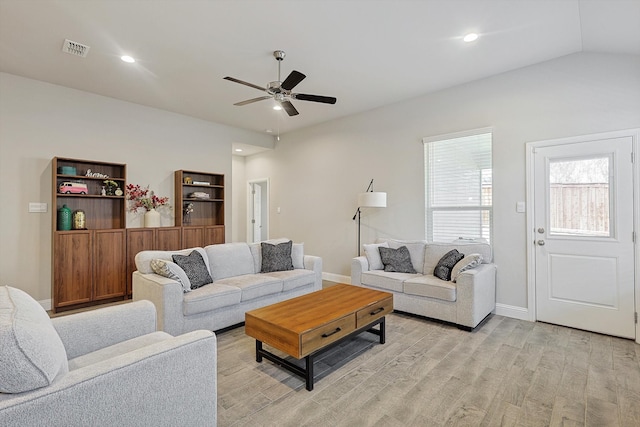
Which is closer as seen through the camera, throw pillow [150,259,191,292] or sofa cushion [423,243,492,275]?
throw pillow [150,259,191,292]

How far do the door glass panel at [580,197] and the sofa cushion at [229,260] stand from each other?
370 cm

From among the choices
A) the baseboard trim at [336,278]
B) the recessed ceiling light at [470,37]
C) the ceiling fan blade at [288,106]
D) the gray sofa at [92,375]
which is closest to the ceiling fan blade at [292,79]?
the ceiling fan blade at [288,106]

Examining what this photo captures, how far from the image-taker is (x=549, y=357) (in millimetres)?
2801

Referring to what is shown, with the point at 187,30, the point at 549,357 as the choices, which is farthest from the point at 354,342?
the point at 187,30

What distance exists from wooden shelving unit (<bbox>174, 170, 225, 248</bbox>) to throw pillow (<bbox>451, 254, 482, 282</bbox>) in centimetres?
401

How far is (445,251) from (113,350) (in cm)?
363

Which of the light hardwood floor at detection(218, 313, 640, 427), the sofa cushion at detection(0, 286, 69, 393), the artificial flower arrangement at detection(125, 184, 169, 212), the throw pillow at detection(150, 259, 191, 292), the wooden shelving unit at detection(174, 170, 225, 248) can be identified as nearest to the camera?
the sofa cushion at detection(0, 286, 69, 393)

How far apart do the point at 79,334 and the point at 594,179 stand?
4.70m

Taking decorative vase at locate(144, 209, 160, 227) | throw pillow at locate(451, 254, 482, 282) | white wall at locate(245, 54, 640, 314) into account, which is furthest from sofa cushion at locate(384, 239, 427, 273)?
decorative vase at locate(144, 209, 160, 227)

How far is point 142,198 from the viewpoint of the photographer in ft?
16.7

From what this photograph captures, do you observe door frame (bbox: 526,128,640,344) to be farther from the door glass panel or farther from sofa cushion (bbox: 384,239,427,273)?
sofa cushion (bbox: 384,239,427,273)

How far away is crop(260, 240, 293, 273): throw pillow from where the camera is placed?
13.9 ft

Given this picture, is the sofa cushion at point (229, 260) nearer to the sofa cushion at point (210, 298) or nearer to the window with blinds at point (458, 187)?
the sofa cushion at point (210, 298)

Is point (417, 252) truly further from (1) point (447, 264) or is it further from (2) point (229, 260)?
(2) point (229, 260)
